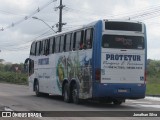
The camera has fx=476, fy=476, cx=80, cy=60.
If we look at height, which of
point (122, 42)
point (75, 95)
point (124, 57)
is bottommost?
point (75, 95)

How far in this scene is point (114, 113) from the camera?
1689 centimetres

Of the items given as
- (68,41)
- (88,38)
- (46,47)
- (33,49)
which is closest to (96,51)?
(88,38)

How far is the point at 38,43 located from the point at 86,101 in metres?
5.95

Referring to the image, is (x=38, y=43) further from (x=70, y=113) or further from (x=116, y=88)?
(x=70, y=113)

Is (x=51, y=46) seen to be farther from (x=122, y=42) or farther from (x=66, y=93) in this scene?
(x=122, y=42)

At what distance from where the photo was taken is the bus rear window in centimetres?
1948

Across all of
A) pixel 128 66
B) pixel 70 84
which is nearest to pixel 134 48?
pixel 128 66

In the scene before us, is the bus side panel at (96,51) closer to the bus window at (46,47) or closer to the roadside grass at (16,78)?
the bus window at (46,47)

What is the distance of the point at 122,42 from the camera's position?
64.8 ft

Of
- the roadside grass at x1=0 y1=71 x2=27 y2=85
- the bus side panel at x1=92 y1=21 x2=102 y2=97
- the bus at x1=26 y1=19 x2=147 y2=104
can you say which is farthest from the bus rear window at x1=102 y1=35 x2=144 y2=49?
the roadside grass at x1=0 y1=71 x2=27 y2=85

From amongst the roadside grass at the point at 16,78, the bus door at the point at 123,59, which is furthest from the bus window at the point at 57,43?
the roadside grass at the point at 16,78

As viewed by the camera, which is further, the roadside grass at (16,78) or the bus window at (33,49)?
the roadside grass at (16,78)

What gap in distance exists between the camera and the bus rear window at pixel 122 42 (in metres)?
19.5

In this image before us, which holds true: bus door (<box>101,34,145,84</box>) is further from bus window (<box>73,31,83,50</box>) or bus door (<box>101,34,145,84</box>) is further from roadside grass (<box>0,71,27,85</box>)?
roadside grass (<box>0,71,27,85</box>)
